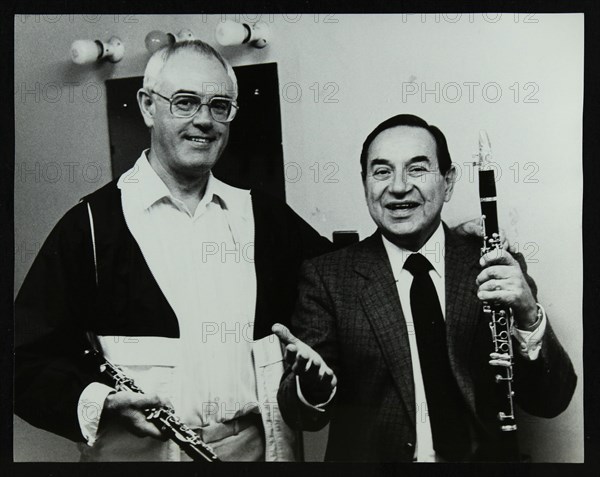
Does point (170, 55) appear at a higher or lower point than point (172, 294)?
higher

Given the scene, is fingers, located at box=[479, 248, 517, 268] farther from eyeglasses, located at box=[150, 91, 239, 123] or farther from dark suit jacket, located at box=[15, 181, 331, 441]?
eyeglasses, located at box=[150, 91, 239, 123]

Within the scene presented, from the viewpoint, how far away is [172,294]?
1.66 meters

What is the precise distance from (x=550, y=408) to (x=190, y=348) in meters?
0.81

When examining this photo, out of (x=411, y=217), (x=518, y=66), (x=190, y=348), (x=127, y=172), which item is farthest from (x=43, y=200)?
Result: (x=518, y=66)

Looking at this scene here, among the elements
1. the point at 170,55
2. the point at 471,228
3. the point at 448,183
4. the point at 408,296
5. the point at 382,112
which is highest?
the point at 170,55

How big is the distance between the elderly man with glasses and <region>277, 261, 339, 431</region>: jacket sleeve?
25 millimetres

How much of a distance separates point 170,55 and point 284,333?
2.17 feet

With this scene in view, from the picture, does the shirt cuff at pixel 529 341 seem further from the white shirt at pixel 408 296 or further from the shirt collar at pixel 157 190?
the shirt collar at pixel 157 190

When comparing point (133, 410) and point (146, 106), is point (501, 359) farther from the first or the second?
point (146, 106)

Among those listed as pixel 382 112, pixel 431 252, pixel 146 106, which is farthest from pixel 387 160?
pixel 146 106

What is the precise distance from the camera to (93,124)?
5.56ft

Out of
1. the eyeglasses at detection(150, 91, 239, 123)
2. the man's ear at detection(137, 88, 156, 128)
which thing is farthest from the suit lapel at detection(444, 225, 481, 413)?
the man's ear at detection(137, 88, 156, 128)

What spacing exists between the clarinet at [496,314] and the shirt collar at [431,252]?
0.09m

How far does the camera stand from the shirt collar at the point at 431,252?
65.9 inches
